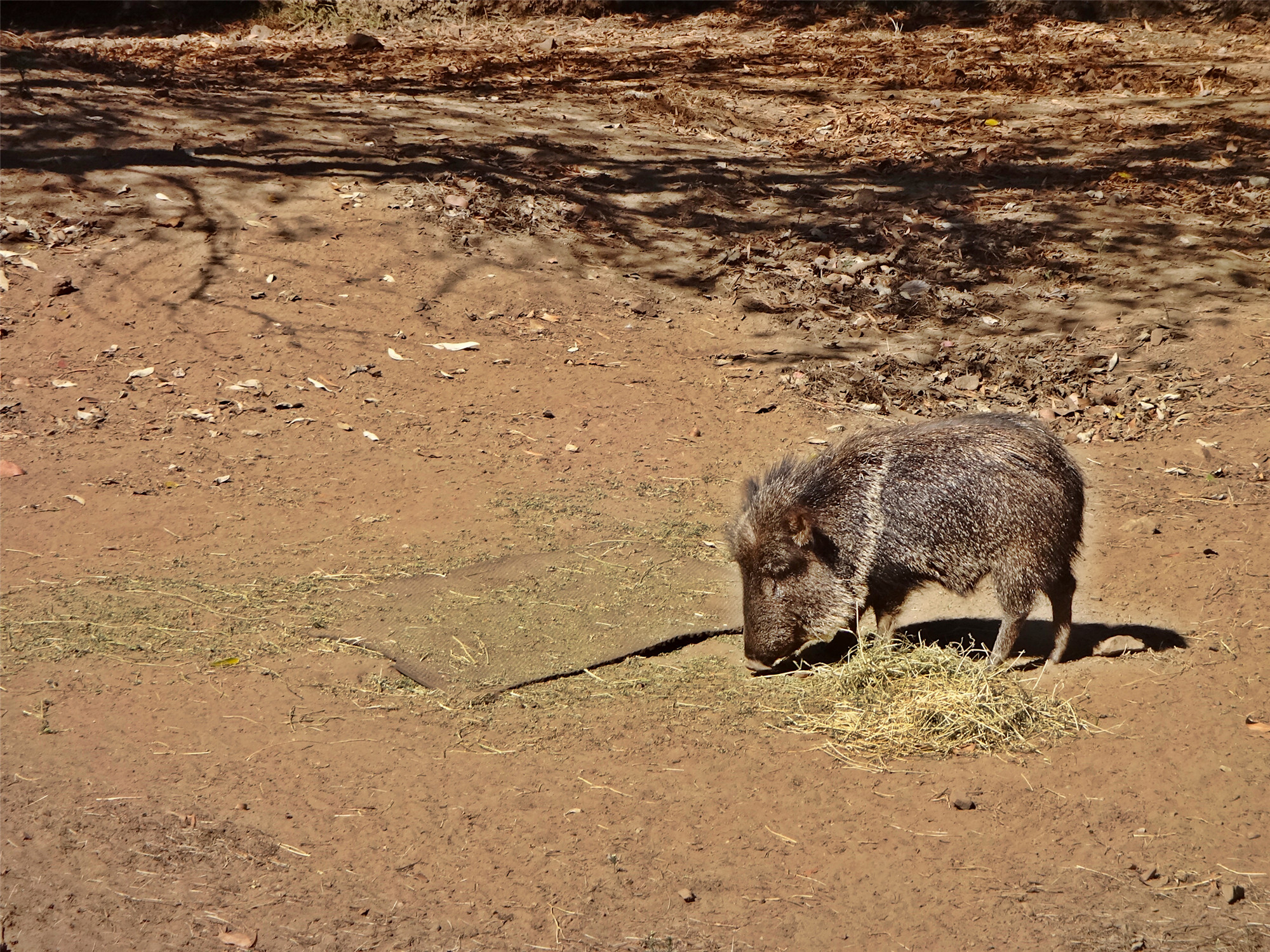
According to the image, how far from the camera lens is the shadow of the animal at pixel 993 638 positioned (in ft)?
16.6

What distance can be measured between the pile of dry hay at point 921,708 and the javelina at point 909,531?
0.20 metres

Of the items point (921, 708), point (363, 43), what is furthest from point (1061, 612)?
point (363, 43)

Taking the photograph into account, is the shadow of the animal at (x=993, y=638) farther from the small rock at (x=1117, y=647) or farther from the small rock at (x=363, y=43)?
the small rock at (x=363, y=43)

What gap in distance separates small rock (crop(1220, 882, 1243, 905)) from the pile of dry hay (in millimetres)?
872

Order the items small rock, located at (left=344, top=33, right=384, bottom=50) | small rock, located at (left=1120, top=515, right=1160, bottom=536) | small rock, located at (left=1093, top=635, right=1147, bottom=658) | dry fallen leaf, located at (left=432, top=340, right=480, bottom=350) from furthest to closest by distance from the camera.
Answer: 1. small rock, located at (left=344, top=33, right=384, bottom=50)
2. dry fallen leaf, located at (left=432, top=340, right=480, bottom=350)
3. small rock, located at (left=1120, top=515, right=1160, bottom=536)
4. small rock, located at (left=1093, top=635, right=1147, bottom=658)

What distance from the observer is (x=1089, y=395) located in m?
7.64

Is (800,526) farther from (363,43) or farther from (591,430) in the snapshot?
(363,43)

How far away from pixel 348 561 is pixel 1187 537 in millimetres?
4192

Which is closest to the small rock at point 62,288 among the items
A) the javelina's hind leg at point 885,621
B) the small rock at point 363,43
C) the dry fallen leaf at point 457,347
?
the dry fallen leaf at point 457,347

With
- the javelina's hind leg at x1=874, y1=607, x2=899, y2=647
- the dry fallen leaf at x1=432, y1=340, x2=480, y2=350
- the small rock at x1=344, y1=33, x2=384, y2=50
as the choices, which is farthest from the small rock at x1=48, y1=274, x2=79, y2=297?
the small rock at x1=344, y1=33, x2=384, y2=50

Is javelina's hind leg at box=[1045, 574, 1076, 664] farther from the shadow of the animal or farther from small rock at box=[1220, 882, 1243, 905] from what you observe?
small rock at box=[1220, 882, 1243, 905]

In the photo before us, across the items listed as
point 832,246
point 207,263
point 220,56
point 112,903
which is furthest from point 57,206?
point 112,903

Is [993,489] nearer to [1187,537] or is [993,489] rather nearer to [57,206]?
[1187,537]

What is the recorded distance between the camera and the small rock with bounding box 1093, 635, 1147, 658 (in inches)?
197
